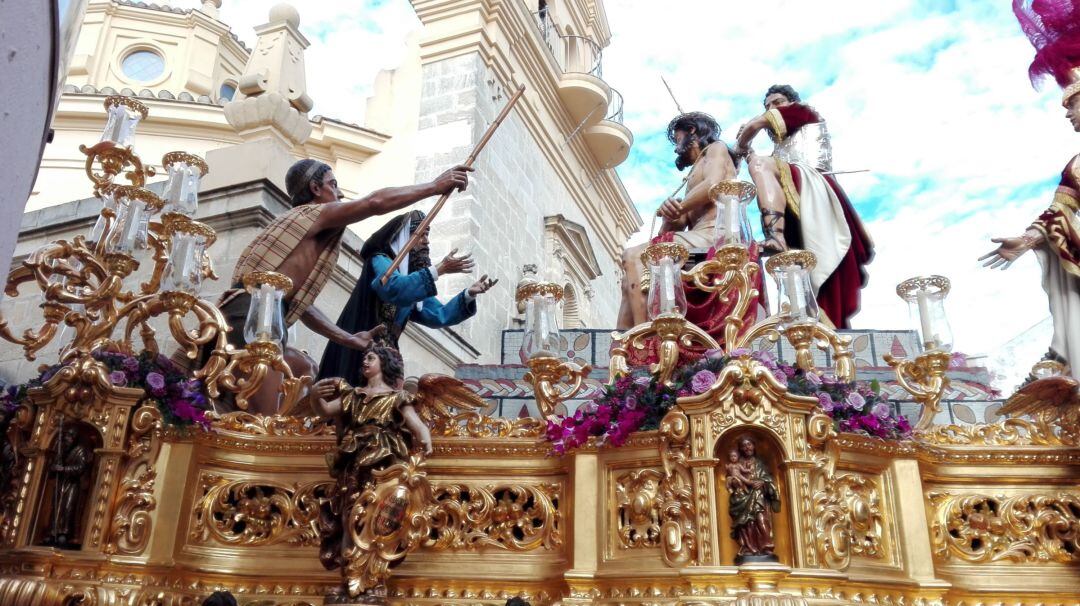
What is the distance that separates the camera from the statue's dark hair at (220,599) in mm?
3657

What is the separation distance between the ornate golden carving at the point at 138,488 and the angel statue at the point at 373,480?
823mm

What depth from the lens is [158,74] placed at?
78.0 ft

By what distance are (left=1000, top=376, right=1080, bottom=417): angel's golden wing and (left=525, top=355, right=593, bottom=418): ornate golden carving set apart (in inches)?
85.2

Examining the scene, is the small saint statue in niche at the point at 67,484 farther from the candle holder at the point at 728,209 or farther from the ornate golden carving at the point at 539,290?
the candle holder at the point at 728,209

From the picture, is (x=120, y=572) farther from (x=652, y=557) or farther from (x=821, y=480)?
(x=821, y=480)

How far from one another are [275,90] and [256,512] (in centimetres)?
438

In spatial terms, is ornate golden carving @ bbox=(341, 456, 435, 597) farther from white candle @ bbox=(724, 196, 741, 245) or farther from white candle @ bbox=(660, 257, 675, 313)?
white candle @ bbox=(724, 196, 741, 245)

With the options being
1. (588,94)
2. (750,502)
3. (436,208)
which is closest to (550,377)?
(750,502)

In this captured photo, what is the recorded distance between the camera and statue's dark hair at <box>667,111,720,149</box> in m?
7.53

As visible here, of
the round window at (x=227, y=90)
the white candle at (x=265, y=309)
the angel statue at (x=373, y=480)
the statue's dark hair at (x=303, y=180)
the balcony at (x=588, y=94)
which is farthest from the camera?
the round window at (x=227, y=90)

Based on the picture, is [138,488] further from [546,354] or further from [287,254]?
[546,354]

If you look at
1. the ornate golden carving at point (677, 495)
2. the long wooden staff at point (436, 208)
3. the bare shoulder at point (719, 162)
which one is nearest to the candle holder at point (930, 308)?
the ornate golden carving at point (677, 495)

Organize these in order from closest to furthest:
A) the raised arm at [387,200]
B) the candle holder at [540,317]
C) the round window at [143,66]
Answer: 1. the candle holder at [540,317]
2. the raised arm at [387,200]
3. the round window at [143,66]

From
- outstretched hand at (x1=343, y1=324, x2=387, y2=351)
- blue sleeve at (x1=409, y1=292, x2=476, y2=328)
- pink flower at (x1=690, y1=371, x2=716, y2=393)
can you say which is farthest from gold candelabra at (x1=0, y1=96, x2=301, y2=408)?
pink flower at (x1=690, y1=371, x2=716, y2=393)
